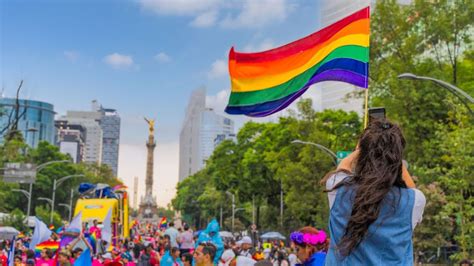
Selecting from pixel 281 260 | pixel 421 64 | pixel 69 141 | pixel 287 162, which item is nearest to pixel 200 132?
pixel 69 141

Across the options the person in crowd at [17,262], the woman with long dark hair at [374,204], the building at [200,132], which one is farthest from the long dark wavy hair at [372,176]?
the building at [200,132]

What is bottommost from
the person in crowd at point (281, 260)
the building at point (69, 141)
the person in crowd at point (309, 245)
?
the person in crowd at point (281, 260)

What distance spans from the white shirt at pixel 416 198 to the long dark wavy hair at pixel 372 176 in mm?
42

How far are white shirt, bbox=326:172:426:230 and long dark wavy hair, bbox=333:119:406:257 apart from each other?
4 centimetres

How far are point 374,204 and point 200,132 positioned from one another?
176489 mm

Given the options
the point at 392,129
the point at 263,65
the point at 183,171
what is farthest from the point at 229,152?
the point at 183,171

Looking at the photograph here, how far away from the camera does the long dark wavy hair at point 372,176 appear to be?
2.68 m

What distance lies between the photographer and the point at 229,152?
6231 cm

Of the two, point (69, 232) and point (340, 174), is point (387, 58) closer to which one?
point (69, 232)

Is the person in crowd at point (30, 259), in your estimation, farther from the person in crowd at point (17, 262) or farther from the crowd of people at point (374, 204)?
the crowd of people at point (374, 204)

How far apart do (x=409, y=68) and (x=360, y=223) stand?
32349 millimetres

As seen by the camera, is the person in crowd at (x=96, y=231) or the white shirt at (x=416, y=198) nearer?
the white shirt at (x=416, y=198)

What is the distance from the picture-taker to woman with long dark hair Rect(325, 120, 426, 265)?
2.68 m

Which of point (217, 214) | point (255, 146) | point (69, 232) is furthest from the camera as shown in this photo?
point (217, 214)
